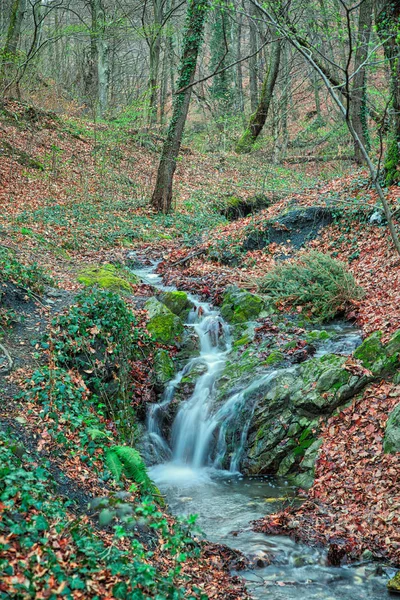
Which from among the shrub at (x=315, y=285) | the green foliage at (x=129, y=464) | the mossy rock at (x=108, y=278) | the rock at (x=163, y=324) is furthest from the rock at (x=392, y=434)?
the mossy rock at (x=108, y=278)

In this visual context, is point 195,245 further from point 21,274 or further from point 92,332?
point 92,332

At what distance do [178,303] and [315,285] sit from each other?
2799 millimetres

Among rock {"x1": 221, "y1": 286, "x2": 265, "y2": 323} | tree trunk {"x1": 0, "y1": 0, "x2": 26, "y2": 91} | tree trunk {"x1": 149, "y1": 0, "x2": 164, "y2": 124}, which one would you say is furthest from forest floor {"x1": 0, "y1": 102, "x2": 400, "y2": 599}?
tree trunk {"x1": 149, "y1": 0, "x2": 164, "y2": 124}


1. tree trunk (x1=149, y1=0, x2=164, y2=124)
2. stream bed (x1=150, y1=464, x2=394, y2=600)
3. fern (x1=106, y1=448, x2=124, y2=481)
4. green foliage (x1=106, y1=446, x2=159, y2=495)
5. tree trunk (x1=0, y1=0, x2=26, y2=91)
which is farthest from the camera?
tree trunk (x1=149, y1=0, x2=164, y2=124)

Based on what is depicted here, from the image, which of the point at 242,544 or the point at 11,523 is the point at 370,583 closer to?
the point at 242,544

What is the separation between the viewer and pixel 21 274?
860 cm

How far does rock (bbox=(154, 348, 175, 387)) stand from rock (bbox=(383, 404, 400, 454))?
3.88 metres

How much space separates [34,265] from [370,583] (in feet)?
23.7

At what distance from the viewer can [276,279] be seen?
440 inches

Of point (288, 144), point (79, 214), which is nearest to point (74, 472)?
point (79, 214)

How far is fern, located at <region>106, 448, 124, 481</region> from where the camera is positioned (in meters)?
5.20

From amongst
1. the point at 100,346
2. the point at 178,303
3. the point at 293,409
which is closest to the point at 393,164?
the point at 178,303

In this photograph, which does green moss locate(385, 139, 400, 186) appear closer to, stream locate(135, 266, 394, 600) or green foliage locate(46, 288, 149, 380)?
stream locate(135, 266, 394, 600)

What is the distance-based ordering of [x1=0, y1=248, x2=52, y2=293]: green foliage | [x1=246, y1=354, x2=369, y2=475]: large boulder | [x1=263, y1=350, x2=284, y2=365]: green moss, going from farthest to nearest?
1. [x1=263, y1=350, x2=284, y2=365]: green moss
2. [x1=0, y1=248, x2=52, y2=293]: green foliage
3. [x1=246, y1=354, x2=369, y2=475]: large boulder
